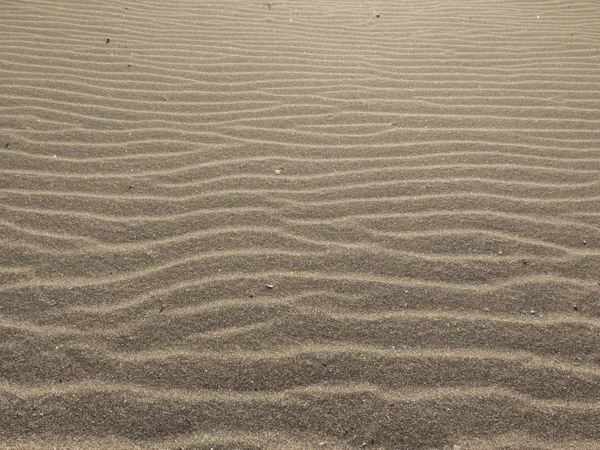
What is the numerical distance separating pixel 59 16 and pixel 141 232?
11.9 feet

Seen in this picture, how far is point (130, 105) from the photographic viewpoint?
399 cm

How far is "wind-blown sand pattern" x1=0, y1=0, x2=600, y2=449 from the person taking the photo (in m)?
2.04

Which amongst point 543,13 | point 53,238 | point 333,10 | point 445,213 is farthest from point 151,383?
point 543,13

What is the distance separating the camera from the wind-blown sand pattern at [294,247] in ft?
6.68

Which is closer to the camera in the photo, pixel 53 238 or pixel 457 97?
pixel 53 238

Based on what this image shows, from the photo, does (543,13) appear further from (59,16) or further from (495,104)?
(59,16)

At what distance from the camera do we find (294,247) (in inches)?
109

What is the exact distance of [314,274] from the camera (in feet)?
8.56

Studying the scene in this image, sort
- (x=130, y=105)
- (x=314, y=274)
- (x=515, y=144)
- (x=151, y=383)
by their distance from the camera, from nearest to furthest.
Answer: (x=151, y=383), (x=314, y=274), (x=515, y=144), (x=130, y=105)

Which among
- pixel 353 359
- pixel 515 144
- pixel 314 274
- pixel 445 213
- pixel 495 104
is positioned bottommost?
pixel 353 359

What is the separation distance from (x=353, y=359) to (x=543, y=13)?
5425mm

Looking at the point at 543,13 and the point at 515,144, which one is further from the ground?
the point at 543,13

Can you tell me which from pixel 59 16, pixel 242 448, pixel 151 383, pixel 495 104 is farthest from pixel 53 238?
pixel 59 16

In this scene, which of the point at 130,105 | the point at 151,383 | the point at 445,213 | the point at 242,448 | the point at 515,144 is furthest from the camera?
the point at 130,105
